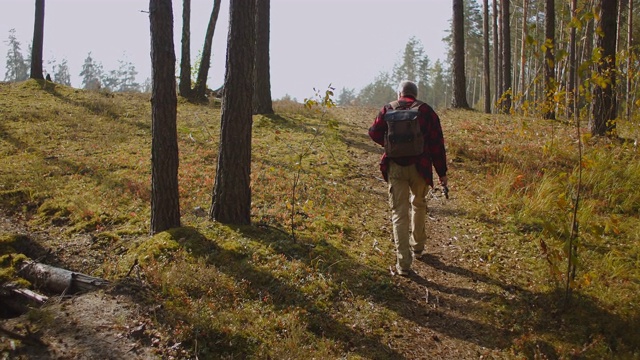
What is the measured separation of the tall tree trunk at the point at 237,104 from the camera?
6426mm

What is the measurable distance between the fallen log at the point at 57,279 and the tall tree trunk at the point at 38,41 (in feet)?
57.5

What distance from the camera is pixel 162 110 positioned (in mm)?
6301

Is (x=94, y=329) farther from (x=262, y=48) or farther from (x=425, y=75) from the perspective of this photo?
(x=425, y=75)

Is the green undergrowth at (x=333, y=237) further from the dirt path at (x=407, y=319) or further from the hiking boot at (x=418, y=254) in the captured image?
the hiking boot at (x=418, y=254)

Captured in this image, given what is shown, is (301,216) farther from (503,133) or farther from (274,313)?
(503,133)

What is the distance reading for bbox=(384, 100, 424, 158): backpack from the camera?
5.45 m

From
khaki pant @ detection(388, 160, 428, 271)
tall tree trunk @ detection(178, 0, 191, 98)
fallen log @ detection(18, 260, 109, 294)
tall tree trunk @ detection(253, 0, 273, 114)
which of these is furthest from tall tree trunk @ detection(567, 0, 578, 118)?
tall tree trunk @ detection(178, 0, 191, 98)

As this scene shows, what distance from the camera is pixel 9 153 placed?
1123 centimetres

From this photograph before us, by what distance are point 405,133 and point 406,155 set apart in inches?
11.1

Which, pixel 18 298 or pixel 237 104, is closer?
pixel 18 298

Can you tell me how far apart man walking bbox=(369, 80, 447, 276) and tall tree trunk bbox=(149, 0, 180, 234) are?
305 centimetres

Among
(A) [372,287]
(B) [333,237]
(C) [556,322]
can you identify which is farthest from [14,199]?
(C) [556,322]

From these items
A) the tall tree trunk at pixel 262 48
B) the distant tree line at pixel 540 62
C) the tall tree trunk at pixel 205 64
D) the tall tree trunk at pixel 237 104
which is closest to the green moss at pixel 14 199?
the tall tree trunk at pixel 237 104

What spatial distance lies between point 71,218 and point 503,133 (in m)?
11.6
